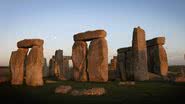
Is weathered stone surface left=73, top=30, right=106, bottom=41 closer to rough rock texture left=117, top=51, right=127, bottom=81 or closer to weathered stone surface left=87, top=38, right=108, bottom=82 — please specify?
weathered stone surface left=87, top=38, right=108, bottom=82

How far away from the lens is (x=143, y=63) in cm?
1861

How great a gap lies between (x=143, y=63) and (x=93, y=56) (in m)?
A: 3.97

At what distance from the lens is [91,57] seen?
1761 centimetres

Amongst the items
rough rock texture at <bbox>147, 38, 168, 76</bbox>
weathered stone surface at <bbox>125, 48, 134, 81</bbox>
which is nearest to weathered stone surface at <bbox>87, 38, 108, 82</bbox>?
weathered stone surface at <bbox>125, 48, 134, 81</bbox>

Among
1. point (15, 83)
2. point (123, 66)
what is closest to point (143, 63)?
point (123, 66)

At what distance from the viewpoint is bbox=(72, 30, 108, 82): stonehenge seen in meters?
17.0

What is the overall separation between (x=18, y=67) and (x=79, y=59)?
4762mm

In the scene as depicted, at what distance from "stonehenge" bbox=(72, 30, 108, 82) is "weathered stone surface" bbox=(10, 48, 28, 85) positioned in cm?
435

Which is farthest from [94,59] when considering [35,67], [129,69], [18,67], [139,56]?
[18,67]

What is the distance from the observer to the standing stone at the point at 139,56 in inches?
725

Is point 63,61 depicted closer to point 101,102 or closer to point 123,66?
point 123,66

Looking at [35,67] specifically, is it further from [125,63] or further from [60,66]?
[60,66]

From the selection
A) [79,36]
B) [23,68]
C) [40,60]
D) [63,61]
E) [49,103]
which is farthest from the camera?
[63,61]

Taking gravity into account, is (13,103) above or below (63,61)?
below
